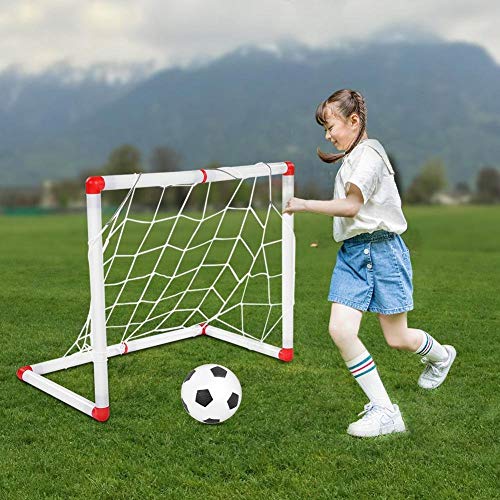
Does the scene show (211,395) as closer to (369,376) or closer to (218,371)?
(218,371)

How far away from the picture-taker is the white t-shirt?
297 cm

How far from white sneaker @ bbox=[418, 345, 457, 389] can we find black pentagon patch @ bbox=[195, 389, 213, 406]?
104cm

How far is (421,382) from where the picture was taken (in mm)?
3605

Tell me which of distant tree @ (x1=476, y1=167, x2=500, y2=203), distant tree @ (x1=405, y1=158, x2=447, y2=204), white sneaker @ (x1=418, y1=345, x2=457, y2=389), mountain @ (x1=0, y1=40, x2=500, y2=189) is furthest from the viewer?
mountain @ (x1=0, y1=40, x2=500, y2=189)

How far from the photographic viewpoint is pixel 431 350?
3.45 m

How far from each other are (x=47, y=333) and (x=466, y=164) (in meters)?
40.5

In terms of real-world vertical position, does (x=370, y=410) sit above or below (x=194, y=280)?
above

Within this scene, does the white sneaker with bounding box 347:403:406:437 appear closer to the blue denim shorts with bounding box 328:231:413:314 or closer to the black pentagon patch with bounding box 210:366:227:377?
the blue denim shorts with bounding box 328:231:413:314

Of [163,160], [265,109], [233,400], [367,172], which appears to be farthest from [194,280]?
[265,109]

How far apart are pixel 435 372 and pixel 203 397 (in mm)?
1117

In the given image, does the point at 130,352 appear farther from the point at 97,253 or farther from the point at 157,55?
the point at 157,55

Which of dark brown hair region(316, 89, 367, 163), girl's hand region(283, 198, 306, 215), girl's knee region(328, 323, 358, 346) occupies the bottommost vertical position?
girl's knee region(328, 323, 358, 346)

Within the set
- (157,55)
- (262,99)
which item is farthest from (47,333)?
(157,55)

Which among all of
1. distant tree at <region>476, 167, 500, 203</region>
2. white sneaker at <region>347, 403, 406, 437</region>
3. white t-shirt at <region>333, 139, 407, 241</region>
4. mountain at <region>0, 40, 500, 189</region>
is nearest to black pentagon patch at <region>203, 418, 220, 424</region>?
white sneaker at <region>347, 403, 406, 437</region>
